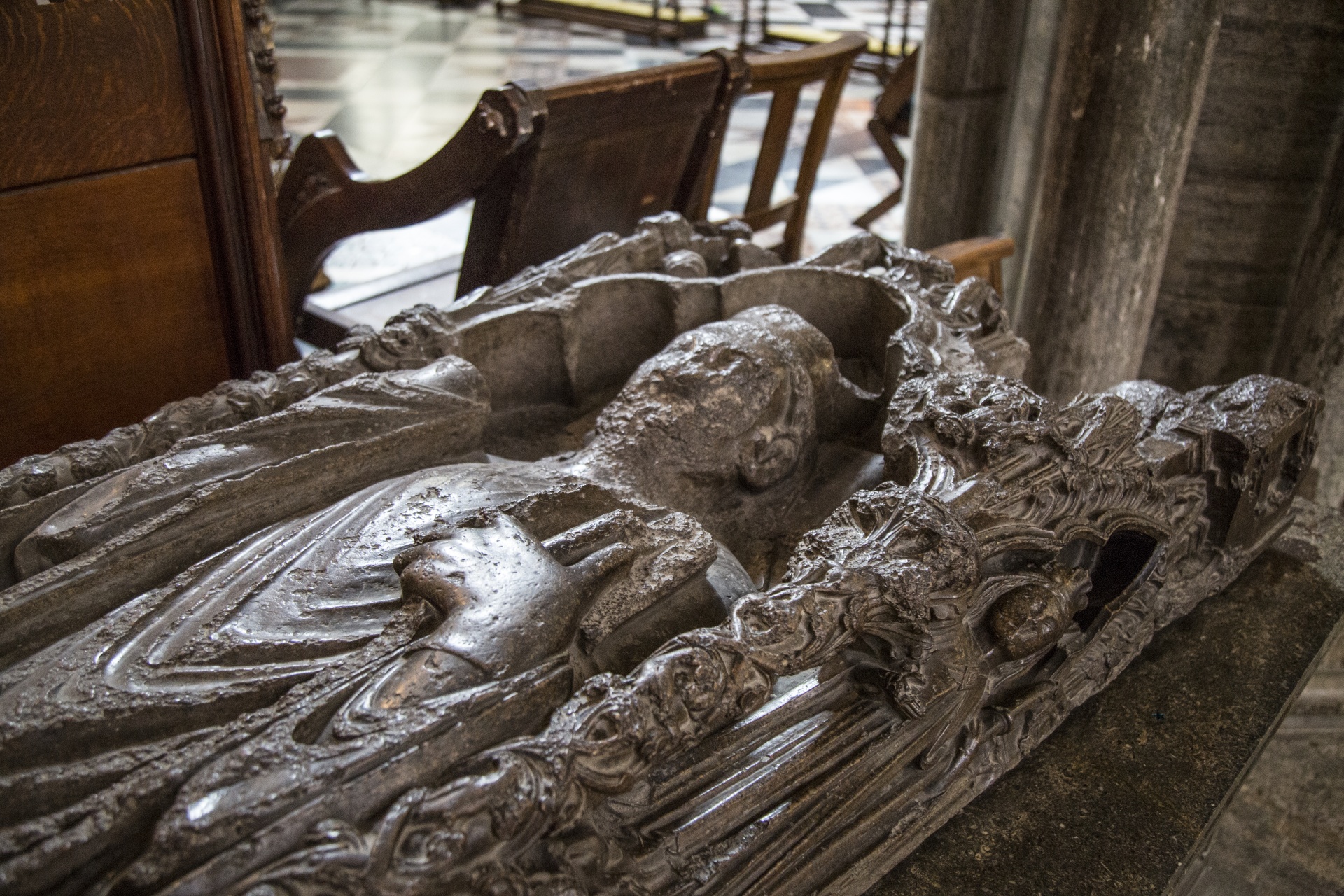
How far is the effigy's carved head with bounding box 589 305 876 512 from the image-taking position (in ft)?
7.24

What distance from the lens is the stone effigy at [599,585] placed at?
140 cm

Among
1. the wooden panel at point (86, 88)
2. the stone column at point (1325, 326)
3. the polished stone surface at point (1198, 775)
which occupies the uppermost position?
the wooden panel at point (86, 88)

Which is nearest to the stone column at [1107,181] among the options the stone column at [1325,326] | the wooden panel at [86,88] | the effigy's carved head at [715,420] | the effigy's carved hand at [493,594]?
the stone column at [1325,326]

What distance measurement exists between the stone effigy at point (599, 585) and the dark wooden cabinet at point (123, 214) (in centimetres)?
70

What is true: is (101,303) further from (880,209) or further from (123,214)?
(880,209)

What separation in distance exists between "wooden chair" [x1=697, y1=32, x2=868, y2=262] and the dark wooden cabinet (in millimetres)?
1728

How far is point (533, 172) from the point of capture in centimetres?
324

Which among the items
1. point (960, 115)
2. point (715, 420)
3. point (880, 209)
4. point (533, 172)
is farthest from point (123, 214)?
point (880, 209)

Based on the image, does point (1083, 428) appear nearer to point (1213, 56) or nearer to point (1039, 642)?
point (1039, 642)

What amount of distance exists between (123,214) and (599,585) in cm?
168

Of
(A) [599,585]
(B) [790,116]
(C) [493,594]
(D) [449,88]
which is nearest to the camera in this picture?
(C) [493,594]

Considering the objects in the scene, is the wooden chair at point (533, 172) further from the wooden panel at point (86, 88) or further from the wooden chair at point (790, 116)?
the wooden panel at point (86, 88)

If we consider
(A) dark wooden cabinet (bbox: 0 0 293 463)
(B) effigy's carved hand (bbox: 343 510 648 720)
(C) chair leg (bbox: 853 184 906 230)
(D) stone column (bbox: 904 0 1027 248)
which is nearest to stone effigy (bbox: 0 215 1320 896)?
(B) effigy's carved hand (bbox: 343 510 648 720)

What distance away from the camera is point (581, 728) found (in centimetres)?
147
